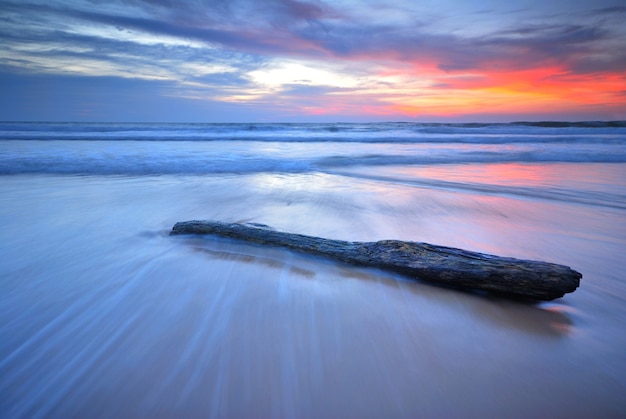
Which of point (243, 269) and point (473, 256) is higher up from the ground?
point (473, 256)

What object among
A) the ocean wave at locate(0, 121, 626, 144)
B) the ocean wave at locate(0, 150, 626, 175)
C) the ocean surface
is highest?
the ocean wave at locate(0, 121, 626, 144)

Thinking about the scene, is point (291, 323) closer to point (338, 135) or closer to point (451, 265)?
point (451, 265)

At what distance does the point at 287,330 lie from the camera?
1.80 metres

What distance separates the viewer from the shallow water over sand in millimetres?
1350

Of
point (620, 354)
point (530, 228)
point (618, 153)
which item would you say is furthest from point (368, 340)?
point (618, 153)

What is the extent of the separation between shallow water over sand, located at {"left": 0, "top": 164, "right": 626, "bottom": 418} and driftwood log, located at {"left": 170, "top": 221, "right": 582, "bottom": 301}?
94 millimetres

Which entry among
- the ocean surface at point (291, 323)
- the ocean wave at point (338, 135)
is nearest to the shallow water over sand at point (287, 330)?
the ocean surface at point (291, 323)

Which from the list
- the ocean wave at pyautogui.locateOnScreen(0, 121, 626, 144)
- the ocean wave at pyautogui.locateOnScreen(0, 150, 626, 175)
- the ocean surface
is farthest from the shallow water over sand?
the ocean wave at pyautogui.locateOnScreen(0, 121, 626, 144)

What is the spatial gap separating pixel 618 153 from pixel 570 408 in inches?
542

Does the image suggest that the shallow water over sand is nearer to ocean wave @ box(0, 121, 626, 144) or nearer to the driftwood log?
the driftwood log

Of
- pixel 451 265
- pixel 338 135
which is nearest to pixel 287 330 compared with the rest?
pixel 451 265

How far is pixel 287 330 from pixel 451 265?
1.17 metres

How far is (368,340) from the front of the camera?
67.4 inches

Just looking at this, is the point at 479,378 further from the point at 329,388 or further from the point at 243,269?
the point at 243,269
